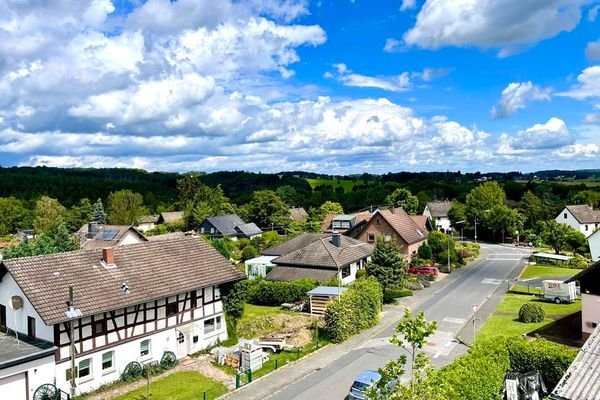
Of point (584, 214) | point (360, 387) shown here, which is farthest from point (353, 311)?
point (584, 214)

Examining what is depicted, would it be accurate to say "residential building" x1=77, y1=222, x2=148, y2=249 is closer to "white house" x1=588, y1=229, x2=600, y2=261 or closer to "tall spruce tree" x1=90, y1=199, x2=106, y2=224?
"tall spruce tree" x1=90, y1=199, x2=106, y2=224

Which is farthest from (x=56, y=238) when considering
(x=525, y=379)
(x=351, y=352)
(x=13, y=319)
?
(x=525, y=379)

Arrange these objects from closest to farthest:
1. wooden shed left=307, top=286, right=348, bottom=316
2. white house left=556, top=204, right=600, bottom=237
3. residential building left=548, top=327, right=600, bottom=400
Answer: residential building left=548, top=327, right=600, bottom=400, wooden shed left=307, top=286, right=348, bottom=316, white house left=556, top=204, right=600, bottom=237

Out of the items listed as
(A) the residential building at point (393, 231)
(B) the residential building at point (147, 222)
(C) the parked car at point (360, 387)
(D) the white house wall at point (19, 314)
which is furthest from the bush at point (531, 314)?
(B) the residential building at point (147, 222)

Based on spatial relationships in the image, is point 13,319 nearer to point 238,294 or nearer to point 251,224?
point 238,294

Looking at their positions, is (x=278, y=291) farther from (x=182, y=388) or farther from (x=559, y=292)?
(x=559, y=292)

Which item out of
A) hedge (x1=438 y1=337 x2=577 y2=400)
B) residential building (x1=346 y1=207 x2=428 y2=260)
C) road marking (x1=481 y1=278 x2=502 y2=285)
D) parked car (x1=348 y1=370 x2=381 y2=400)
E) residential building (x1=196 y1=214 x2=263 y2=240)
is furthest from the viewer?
residential building (x1=196 y1=214 x2=263 y2=240)

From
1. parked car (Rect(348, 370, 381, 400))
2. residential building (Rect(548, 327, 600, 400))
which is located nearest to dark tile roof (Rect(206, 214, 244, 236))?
Result: parked car (Rect(348, 370, 381, 400))
